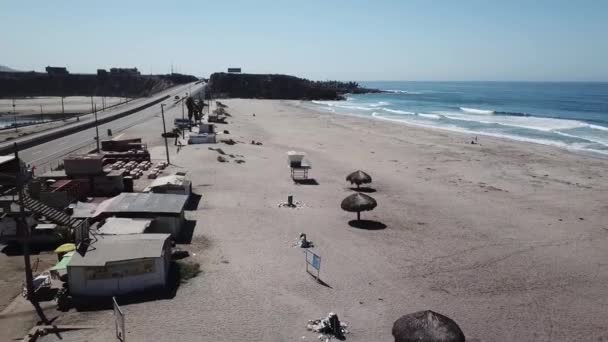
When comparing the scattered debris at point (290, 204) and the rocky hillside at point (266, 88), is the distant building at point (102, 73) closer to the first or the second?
the rocky hillside at point (266, 88)

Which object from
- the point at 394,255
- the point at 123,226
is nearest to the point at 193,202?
the point at 123,226

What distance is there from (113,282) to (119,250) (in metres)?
1.06

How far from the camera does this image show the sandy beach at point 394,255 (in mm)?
12977

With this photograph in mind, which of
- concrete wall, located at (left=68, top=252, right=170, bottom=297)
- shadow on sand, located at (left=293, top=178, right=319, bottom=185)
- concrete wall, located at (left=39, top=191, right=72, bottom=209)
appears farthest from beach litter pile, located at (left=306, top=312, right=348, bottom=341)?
shadow on sand, located at (left=293, top=178, right=319, bottom=185)

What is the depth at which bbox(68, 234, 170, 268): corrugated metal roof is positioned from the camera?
548 inches

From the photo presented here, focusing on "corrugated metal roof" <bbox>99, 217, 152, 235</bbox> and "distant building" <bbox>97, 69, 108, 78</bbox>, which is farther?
"distant building" <bbox>97, 69, 108, 78</bbox>

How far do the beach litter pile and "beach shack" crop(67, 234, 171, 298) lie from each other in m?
5.46

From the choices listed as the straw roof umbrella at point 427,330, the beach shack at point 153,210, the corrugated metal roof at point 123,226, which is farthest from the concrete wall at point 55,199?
the straw roof umbrella at point 427,330

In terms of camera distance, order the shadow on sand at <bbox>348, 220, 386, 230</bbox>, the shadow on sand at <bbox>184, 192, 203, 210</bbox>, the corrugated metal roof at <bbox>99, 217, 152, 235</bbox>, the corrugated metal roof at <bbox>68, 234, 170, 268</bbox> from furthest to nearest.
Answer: the shadow on sand at <bbox>184, 192, 203, 210</bbox> < the shadow on sand at <bbox>348, 220, 386, 230</bbox> < the corrugated metal roof at <bbox>99, 217, 152, 235</bbox> < the corrugated metal roof at <bbox>68, 234, 170, 268</bbox>

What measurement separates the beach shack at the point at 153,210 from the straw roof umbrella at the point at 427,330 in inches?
442

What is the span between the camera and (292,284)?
15.2 m

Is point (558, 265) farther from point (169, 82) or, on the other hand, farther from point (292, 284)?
point (169, 82)

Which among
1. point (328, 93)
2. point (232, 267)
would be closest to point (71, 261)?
point (232, 267)

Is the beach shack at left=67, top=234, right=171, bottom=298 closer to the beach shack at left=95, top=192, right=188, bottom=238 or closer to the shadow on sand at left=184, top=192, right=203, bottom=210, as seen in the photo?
the beach shack at left=95, top=192, right=188, bottom=238
